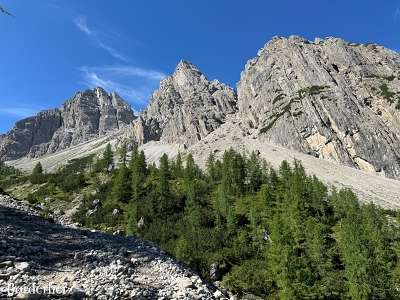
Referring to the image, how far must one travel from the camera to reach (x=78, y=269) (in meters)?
21.7

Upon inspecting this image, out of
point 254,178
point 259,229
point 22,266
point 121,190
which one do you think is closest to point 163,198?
point 121,190

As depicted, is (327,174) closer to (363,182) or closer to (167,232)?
A: (363,182)

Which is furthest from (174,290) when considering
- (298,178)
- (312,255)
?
(298,178)

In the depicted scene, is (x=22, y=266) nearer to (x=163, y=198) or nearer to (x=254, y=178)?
(x=163, y=198)

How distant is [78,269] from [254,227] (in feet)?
209

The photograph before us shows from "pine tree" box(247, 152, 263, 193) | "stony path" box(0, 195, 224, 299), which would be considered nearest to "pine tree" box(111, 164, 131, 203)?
"pine tree" box(247, 152, 263, 193)

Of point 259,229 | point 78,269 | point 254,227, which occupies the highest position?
point 254,227

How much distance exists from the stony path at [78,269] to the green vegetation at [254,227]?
27887 millimetres

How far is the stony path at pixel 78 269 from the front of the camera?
17719 millimetres

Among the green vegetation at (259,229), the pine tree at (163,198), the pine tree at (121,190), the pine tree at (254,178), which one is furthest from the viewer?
the pine tree at (254,178)

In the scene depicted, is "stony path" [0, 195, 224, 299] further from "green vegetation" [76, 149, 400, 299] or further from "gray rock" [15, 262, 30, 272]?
"green vegetation" [76, 149, 400, 299]

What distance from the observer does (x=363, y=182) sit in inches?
6506

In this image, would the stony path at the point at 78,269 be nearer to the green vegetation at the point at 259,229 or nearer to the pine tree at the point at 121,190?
the green vegetation at the point at 259,229

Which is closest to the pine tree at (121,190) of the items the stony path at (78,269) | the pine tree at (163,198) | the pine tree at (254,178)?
the pine tree at (163,198)
